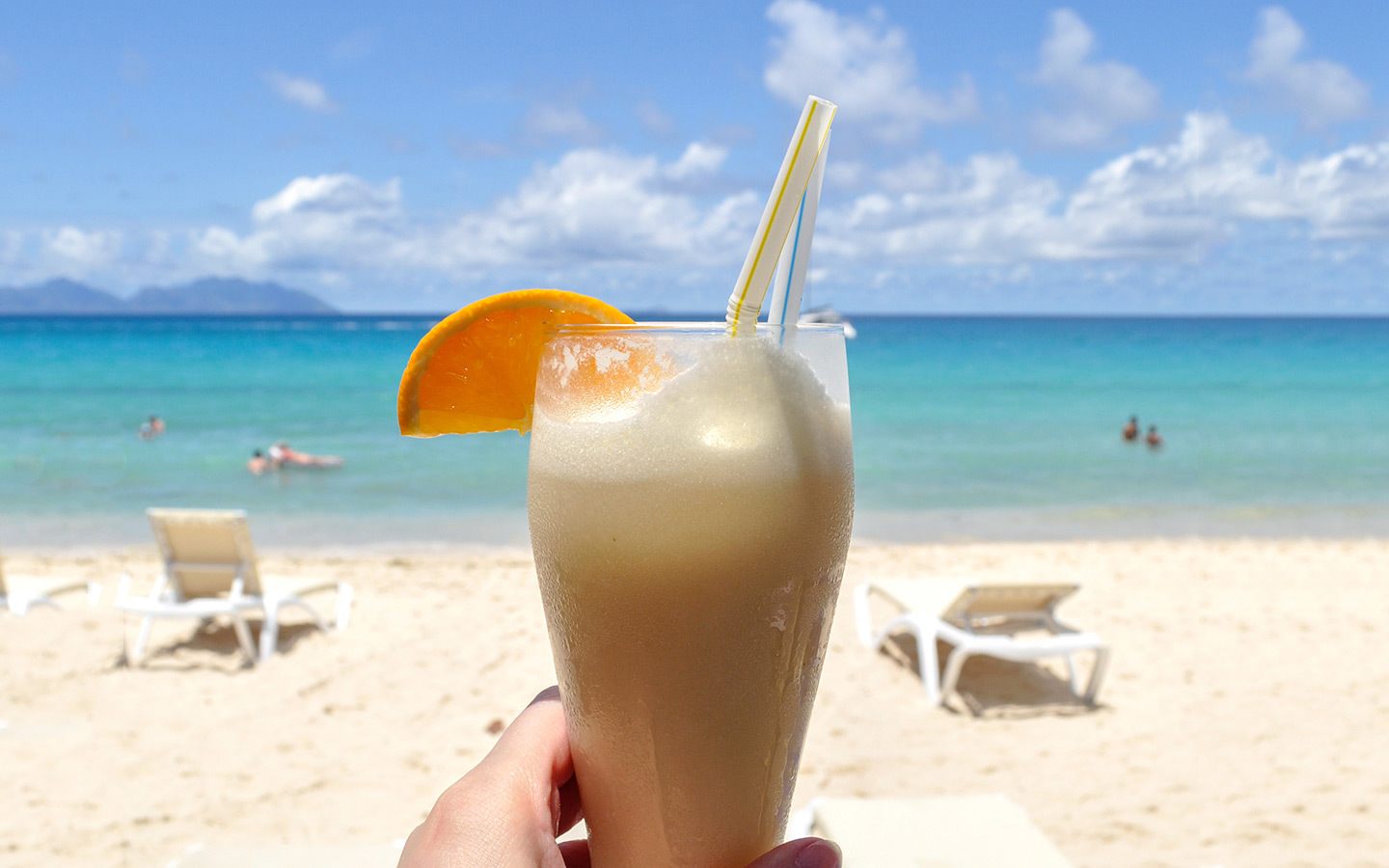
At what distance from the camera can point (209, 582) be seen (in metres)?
7.64

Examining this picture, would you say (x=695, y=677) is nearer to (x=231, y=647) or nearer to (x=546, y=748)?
(x=546, y=748)

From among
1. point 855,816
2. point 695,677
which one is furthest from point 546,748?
point 855,816

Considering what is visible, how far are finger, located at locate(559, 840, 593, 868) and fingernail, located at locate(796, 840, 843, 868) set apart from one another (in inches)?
18.5

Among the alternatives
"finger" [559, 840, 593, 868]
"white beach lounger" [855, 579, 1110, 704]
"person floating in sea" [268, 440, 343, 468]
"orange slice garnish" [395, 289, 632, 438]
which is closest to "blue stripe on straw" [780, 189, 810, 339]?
"orange slice garnish" [395, 289, 632, 438]

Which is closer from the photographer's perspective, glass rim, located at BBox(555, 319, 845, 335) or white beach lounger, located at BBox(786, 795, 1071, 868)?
glass rim, located at BBox(555, 319, 845, 335)

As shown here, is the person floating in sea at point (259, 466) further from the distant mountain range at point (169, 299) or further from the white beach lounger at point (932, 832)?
the distant mountain range at point (169, 299)

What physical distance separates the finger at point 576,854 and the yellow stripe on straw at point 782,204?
953 mm

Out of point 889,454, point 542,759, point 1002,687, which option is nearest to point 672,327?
point 542,759

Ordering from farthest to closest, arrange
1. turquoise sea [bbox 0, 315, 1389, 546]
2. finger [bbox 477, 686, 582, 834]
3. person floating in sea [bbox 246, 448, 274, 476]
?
1. person floating in sea [bbox 246, 448, 274, 476]
2. turquoise sea [bbox 0, 315, 1389, 546]
3. finger [bbox 477, 686, 582, 834]

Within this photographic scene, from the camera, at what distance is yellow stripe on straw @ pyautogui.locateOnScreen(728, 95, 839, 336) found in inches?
47.8

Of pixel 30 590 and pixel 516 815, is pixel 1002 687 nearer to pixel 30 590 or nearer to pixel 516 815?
pixel 516 815

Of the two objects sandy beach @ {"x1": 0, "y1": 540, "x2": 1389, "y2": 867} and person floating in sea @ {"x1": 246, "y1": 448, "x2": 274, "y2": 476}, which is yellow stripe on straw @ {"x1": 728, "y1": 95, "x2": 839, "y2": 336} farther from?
person floating in sea @ {"x1": 246, "y1": 448, "x2": 274, "y2": 476}

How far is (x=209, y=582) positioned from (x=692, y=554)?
7281 millimetres

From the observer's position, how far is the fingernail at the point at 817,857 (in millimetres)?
1366
